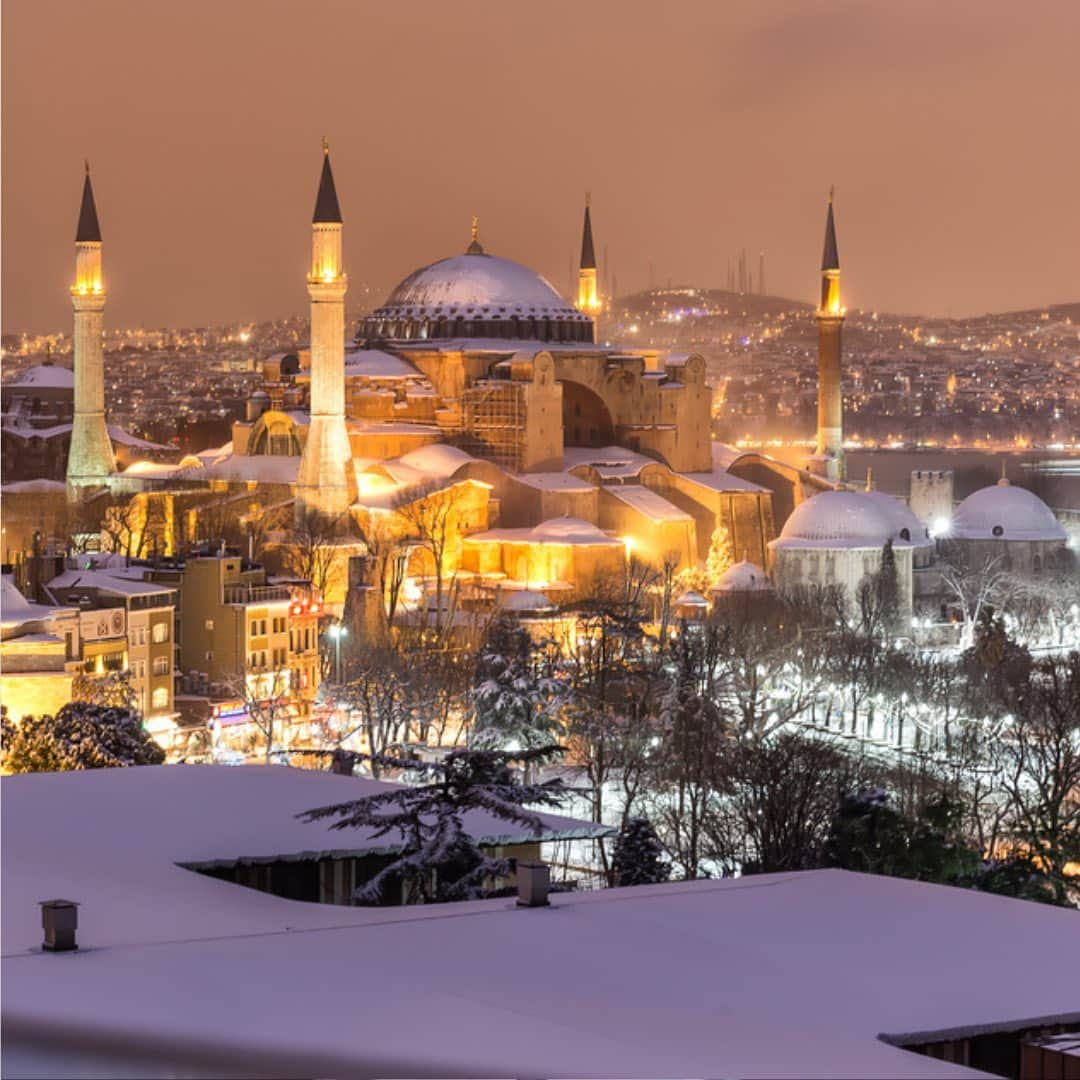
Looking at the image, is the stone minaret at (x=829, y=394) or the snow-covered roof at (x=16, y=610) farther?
the stone minaret at (x=829, y=394)

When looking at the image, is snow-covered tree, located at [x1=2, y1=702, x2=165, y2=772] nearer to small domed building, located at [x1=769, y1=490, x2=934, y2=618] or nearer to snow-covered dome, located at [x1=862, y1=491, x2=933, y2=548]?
small domed building, located at [x1=769, y1=490, x2=934, y2=618]

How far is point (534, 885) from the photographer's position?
12.9 m

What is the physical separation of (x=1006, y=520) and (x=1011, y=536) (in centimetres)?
39

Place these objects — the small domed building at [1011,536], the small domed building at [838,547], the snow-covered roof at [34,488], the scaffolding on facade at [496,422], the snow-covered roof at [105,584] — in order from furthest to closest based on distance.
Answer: the snow-covered roof at [34,488]
the small domed building at [1011,536]
the scaffolding on facade at [496,422]
the small domed building at [838,547]
the snow-covered roof at [105,584]

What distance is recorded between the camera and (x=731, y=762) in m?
25.8

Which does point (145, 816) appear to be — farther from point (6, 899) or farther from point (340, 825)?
point (6, 899)

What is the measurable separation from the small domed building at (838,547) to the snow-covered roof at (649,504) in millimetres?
1588

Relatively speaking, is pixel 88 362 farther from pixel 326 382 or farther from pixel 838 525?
pixel 838 525

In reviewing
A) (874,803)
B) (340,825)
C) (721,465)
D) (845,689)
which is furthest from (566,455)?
(340,825)

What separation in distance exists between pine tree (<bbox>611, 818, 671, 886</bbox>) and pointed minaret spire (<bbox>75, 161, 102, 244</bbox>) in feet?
99.1

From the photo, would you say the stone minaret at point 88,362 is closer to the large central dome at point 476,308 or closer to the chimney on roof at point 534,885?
the large central dome at point 476,308

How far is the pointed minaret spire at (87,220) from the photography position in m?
47.4

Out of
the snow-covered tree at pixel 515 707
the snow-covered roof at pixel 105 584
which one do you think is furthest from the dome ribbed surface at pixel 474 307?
the snow-covered tree at pixel 515 707

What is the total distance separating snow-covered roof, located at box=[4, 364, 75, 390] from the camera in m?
64.8
